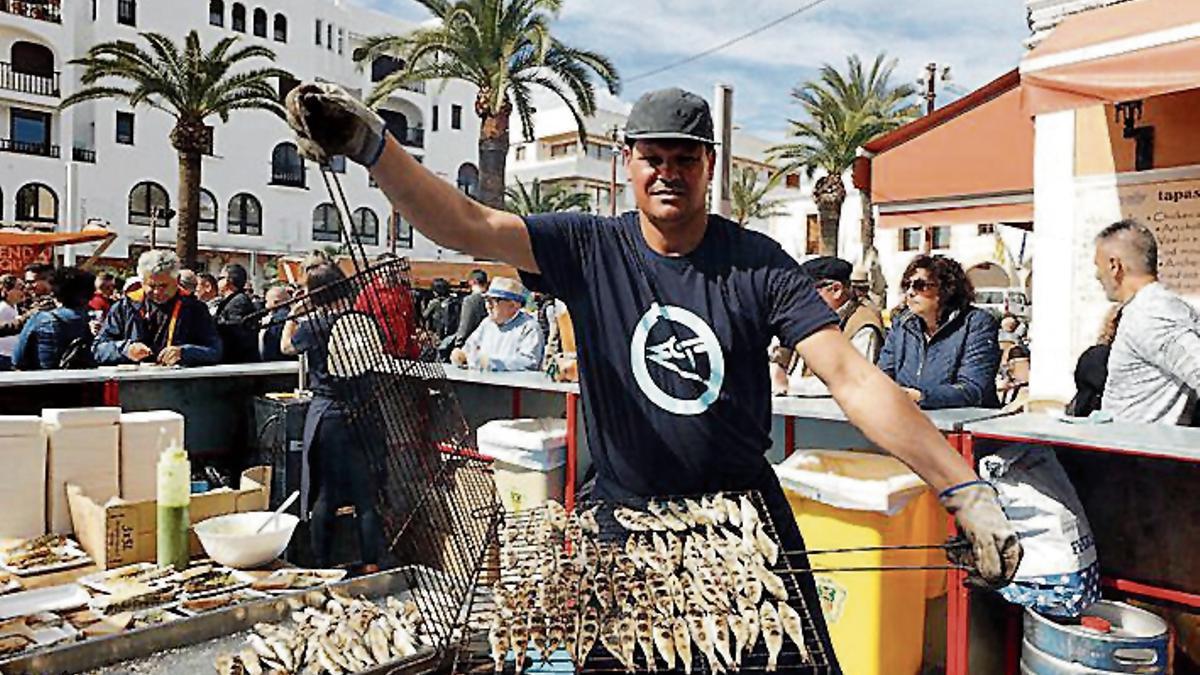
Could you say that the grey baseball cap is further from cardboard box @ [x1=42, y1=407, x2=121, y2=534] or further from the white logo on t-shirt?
cardboard box @ [x1=42, y1=407, x2=121, y2=534]

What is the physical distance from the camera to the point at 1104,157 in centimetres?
689

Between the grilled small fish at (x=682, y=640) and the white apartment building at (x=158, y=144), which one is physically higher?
the white apartment building at (x=158, y=144)

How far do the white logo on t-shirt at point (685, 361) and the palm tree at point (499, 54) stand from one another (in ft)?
63.5

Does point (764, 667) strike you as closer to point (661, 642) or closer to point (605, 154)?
point (661, 642)

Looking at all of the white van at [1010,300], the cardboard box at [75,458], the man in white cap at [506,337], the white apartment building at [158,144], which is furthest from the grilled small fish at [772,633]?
the white apartment building at [158,144]

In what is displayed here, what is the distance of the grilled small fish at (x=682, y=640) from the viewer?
1998mm

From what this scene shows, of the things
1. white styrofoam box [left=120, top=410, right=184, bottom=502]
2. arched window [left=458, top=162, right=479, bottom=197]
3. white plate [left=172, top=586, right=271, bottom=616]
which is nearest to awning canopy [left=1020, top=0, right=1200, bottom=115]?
white plate [left=172, top=586, right=271, bottom=616]

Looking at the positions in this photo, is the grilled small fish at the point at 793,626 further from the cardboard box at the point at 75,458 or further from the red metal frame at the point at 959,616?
the cardboard box at the point at 75,458

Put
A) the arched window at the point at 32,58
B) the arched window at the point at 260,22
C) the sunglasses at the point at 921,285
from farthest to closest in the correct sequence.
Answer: the arched window at the point at 260,22 → the arched window at the point at 32,58 → the sunglasses at the point at 921,285

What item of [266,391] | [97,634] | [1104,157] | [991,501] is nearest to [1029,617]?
[991,501]

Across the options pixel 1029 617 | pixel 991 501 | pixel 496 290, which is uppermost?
pixel 496 290

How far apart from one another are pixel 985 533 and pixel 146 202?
44741 mm

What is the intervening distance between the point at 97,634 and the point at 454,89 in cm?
5465

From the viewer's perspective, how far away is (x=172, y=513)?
134 inches
